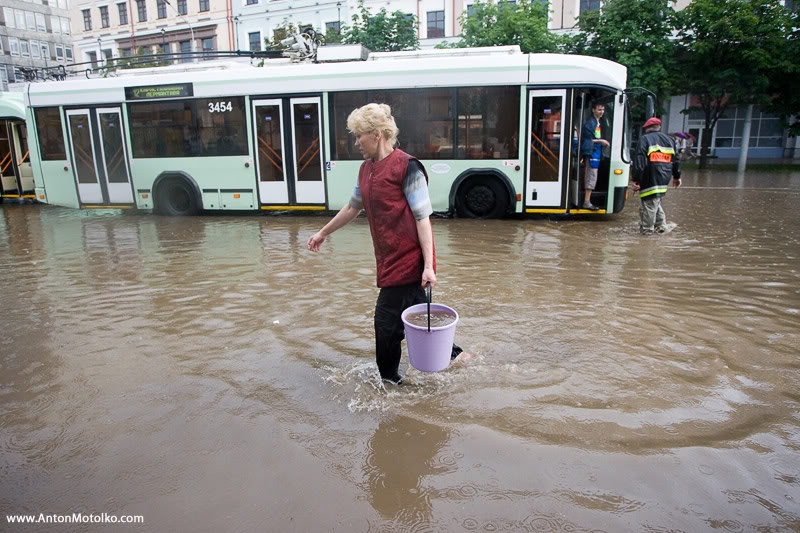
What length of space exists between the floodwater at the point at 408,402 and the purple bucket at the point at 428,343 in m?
0.28

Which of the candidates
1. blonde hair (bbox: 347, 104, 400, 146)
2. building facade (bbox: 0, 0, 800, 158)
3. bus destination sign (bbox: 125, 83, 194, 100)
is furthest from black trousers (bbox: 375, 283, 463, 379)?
building facade (bbox: 0, 0, 800, 158)

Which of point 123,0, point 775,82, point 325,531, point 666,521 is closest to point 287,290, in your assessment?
point 325,531

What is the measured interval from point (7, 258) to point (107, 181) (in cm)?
525

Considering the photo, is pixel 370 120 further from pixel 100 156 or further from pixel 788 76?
pixel 788 76

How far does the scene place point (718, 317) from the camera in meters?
5.58

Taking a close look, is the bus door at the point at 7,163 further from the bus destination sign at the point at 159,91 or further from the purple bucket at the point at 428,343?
the purple bucket at the point at 428,343

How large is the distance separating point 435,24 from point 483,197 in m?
31.8

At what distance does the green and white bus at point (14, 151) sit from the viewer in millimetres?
17516

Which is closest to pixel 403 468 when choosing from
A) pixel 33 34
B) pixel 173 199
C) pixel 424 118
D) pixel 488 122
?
pixel 488 122

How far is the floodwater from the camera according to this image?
2920 mm

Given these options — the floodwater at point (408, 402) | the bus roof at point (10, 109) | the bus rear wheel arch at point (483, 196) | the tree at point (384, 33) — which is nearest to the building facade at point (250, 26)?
the tree at point (384, 33)

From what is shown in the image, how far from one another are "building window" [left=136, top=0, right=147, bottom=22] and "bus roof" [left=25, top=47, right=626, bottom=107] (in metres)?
43.5

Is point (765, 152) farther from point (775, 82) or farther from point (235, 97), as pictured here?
point (235, 97)

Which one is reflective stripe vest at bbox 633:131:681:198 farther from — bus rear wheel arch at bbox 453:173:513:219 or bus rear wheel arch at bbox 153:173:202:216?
bus rear wheel arch at bbox 153:173:202:216
